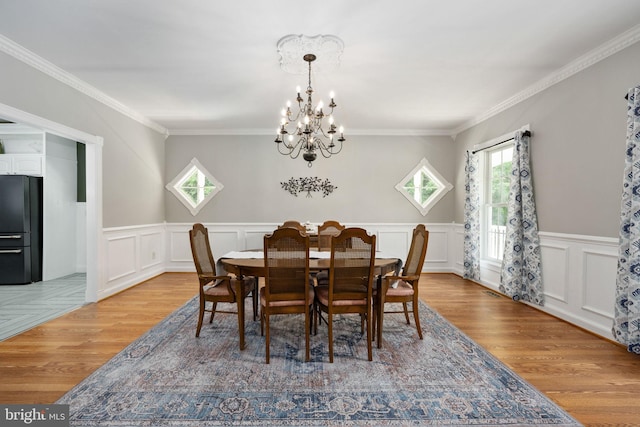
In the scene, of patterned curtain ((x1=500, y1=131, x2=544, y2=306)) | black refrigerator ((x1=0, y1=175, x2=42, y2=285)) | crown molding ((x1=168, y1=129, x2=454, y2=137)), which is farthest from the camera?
crown molding ((x1=168, y1=129, x2=454, y2=137))

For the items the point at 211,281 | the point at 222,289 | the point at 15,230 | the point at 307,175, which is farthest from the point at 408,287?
the point at 15,230

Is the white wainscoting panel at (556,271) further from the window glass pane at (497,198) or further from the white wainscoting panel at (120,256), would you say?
the white wainscoting panel at (120,256)

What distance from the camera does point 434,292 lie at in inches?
180

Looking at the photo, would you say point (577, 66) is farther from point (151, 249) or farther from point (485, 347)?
point (151, 249)

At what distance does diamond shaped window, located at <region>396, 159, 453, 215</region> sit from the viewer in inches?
236

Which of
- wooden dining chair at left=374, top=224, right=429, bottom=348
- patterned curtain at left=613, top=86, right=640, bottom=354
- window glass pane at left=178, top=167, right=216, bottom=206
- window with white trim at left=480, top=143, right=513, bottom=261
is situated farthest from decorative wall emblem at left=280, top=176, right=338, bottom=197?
patterned curtain at left=613, top=86, right=640, bottom=354

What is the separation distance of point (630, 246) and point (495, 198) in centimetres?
242

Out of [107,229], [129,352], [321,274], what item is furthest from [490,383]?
[107,229]

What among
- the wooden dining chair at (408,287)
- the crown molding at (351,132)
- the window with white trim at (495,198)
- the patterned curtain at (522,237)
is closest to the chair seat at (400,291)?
the wooden dining chair at (408,287)

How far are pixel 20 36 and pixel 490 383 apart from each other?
14.9 ft

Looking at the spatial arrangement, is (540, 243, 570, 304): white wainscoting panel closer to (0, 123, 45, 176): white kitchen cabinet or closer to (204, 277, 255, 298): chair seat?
(204, 277, 255, 298): chair seat

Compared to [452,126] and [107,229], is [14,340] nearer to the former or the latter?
[107,229]

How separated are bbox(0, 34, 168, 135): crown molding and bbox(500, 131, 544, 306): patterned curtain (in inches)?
205

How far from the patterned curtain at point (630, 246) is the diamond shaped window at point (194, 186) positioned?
5.43 metres
